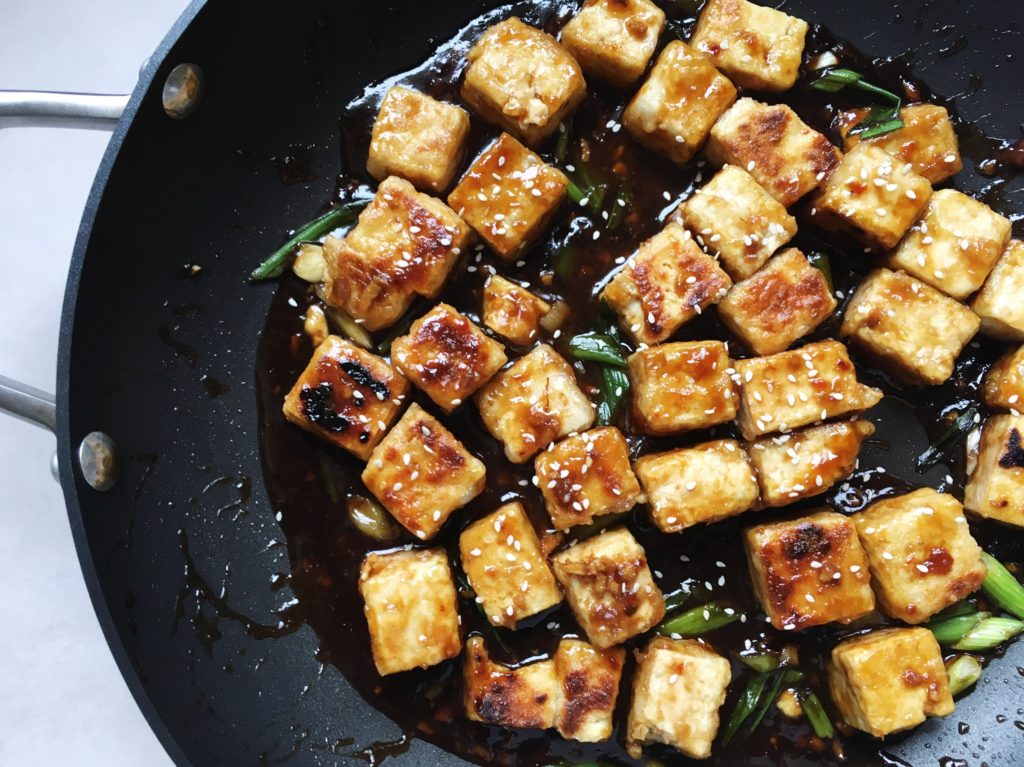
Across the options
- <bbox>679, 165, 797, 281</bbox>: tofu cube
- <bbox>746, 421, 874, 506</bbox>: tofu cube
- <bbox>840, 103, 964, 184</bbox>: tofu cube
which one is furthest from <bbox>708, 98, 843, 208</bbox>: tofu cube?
<bbox>746, 421, 874, 506</bbox>: tofu cube

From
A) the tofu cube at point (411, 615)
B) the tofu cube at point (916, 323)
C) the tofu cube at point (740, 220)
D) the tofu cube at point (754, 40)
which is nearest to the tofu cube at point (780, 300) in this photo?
the tofu cube at point (740, 220)

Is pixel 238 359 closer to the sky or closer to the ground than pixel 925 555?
closer to the sky

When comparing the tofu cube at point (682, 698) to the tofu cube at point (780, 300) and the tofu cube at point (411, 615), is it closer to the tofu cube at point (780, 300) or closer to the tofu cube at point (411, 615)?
the tofu cube at point (411, 615)

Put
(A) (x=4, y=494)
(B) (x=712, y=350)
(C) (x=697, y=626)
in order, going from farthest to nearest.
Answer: (A) (x=4, y=494) < (C) (x=697, y=626) < (B) (x=712, y=350)

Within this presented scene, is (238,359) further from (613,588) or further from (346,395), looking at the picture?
(613,588)

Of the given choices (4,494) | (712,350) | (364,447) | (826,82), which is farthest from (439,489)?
(826,82)

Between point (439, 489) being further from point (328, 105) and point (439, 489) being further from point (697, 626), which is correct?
point (328, 105)

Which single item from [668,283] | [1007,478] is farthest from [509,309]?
[1007,478]
